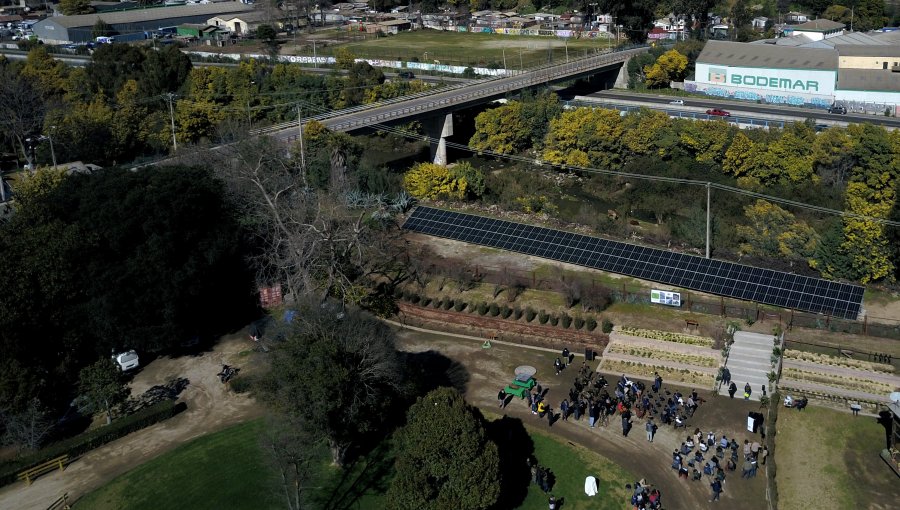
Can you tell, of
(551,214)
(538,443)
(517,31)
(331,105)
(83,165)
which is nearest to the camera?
(538,443)

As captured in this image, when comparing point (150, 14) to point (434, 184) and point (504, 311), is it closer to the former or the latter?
point (434, 184)

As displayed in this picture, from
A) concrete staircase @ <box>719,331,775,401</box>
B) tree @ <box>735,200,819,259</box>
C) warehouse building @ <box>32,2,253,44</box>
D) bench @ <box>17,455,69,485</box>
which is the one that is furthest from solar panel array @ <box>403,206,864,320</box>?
warehouse building @ <box>32,2,253,44</box>

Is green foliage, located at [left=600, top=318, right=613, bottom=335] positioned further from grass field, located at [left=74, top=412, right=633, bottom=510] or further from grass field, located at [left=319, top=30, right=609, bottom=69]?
grass field, located at [left=319, top=30, right=609, bottom=69]

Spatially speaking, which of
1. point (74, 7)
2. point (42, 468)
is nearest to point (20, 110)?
point (42, 468)

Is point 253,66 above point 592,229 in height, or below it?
above

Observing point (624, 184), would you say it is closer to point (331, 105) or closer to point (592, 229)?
point (592, 229)

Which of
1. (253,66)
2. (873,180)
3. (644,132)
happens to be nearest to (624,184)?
(644,132)
